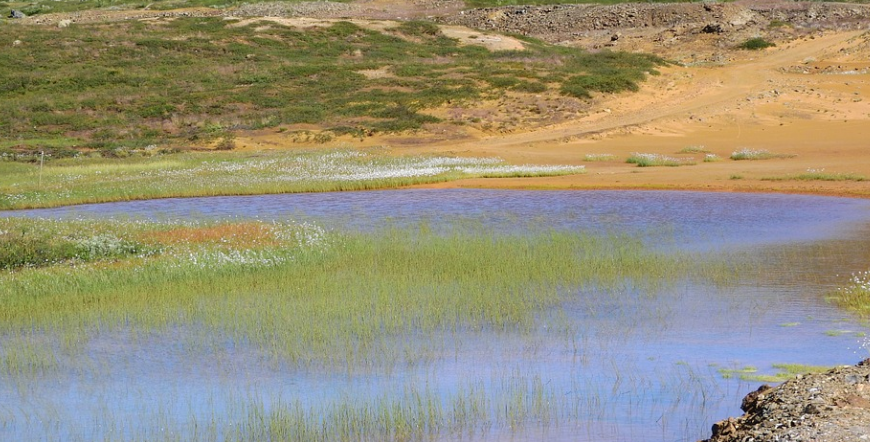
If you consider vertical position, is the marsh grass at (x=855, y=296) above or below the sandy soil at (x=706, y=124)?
above

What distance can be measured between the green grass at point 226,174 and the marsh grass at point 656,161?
2.40 meters

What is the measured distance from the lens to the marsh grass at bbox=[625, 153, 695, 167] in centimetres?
3269

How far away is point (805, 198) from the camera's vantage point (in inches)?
976

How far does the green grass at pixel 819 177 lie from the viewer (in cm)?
2712

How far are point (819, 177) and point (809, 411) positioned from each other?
21.5 meters

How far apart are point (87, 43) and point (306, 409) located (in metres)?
59.3

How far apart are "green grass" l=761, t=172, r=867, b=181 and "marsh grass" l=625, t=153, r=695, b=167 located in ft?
16.5

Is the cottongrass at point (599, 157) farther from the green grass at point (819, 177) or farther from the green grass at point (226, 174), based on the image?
the green grass at point (819, 177)

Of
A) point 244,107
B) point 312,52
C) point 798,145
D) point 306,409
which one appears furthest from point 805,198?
point 312,52

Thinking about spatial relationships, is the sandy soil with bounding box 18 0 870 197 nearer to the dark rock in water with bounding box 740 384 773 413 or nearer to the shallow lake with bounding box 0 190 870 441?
the shallow lake with bounding box 0 190 870 441

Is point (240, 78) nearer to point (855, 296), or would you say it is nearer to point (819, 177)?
point (819, 177)

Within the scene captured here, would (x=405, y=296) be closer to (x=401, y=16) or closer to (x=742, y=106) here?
(x=742, y=106)

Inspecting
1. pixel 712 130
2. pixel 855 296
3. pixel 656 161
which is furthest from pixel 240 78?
pixel 855 296

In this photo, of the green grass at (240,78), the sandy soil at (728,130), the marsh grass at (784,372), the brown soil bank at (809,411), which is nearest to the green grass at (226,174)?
the sandy soil at (728,130)
